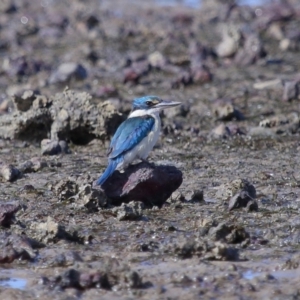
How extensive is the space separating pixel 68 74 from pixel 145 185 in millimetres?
6222

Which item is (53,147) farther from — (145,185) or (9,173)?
(145,185)

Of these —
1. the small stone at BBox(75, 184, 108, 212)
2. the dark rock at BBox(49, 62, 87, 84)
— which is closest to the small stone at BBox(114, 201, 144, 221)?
the small stone at BBox(75, 184, 108, 212)

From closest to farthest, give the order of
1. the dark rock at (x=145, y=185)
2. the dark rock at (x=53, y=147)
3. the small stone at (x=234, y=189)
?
the dark rock at (x=145, y=185) < the small stone at (x=234, y=189) < the dark rock at (x=53, y=147)

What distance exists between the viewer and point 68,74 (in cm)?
1366

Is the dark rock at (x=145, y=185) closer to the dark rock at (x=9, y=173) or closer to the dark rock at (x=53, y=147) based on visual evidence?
the dark rock at (x=9, y=173)

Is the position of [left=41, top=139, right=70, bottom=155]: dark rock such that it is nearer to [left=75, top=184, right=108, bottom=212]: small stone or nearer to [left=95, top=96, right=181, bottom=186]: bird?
[left=95, top=96, right=181, bottom=186]: bird

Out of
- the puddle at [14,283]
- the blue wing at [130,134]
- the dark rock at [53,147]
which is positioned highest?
the blue wing at [130,134]

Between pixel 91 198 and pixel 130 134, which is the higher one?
pixel 130 134

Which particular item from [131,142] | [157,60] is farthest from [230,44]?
[131,142]

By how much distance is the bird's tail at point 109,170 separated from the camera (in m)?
7.71

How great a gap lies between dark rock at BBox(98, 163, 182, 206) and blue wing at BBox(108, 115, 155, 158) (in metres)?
0.28

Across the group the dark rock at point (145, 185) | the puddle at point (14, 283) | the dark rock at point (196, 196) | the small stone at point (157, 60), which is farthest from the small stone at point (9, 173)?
the small stone at point (157, 60)

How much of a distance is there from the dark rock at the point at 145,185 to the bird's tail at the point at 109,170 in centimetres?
4

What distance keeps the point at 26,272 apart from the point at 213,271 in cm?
114
